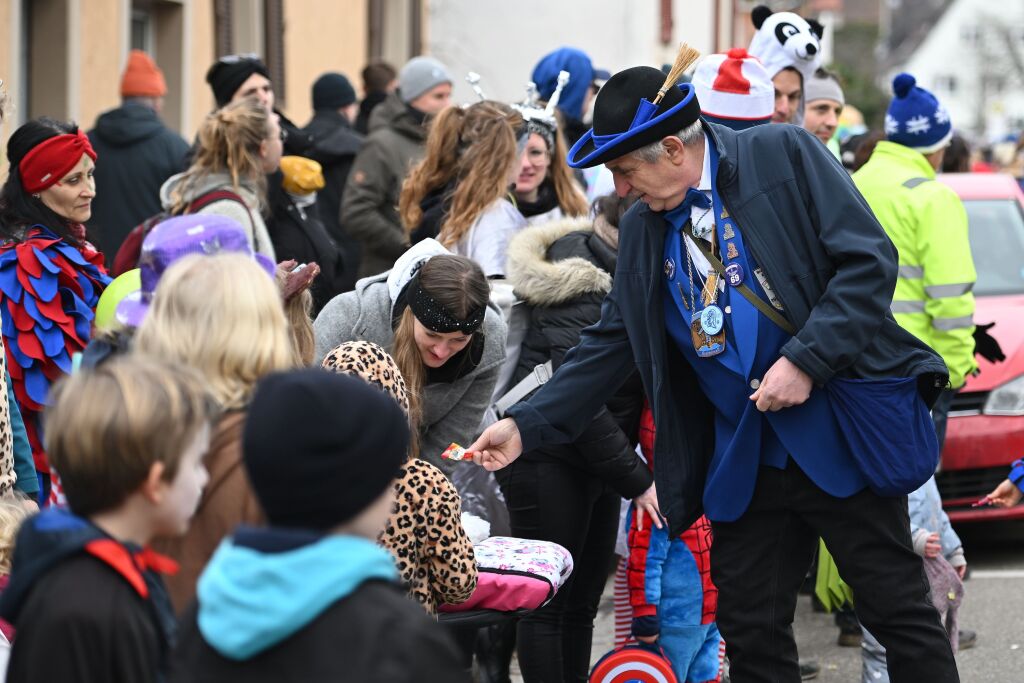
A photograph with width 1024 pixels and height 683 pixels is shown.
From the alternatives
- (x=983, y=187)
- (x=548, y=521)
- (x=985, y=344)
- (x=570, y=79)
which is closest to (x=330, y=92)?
(x=570, y=79)

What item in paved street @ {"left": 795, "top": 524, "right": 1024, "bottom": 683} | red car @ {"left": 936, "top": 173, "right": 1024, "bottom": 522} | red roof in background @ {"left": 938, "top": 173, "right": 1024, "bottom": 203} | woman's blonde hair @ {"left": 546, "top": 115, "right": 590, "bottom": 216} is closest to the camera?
paved street @ {"left": 795, "top": 524, "right": 1024, "bottom": 683}

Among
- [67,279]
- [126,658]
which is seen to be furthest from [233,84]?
[126,658]

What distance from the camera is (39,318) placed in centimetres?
519

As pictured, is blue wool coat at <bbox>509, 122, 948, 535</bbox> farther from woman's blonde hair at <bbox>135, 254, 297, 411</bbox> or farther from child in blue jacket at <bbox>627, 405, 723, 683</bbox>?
→ woman's blonde hair at <bbox>135, 254, 297, 411</bbox>

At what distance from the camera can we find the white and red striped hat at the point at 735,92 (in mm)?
6191

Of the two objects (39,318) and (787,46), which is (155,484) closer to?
(39,318)

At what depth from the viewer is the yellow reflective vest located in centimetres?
663

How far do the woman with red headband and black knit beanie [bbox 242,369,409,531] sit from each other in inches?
114

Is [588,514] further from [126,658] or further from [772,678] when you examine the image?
[126,658]

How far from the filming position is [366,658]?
2.36 m

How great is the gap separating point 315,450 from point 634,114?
6.83 feet

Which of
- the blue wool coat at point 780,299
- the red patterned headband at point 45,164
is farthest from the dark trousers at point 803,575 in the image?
the red patterned headband at point 45,164

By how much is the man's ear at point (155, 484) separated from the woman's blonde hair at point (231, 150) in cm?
401

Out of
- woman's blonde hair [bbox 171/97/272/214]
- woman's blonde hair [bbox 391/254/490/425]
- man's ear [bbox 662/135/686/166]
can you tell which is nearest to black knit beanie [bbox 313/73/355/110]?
woman's blonde hair [bbox 171/97/272/214]
